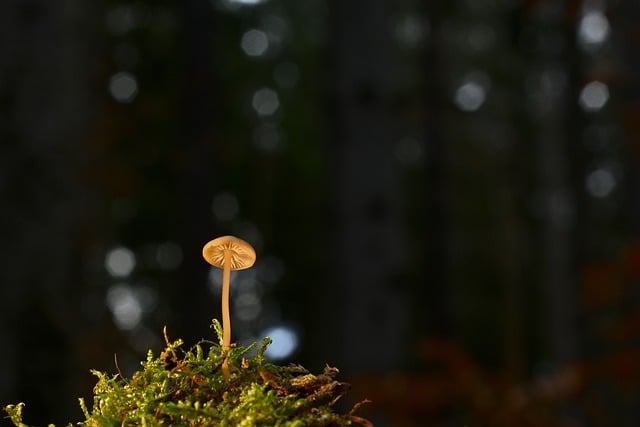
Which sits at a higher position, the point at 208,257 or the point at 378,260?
the point at 208,257

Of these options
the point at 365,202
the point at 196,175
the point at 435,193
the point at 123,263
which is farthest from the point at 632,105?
the point at 123,263

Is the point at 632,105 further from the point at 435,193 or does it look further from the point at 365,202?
the point at 435,193

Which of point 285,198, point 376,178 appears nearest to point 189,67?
point 376,178

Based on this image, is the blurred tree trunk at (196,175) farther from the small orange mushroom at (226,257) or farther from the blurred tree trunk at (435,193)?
the small orange mushroom at (226,257)

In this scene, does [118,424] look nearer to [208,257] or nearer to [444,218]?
[208,257]

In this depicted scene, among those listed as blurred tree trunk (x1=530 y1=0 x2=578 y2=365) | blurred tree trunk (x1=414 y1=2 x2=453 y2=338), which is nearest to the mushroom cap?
blurred tree trunk (x1=530 y1=0 x2=578 y2=365)

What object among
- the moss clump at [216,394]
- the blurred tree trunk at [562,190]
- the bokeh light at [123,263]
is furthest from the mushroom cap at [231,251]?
the bokeh light at [123,263]
